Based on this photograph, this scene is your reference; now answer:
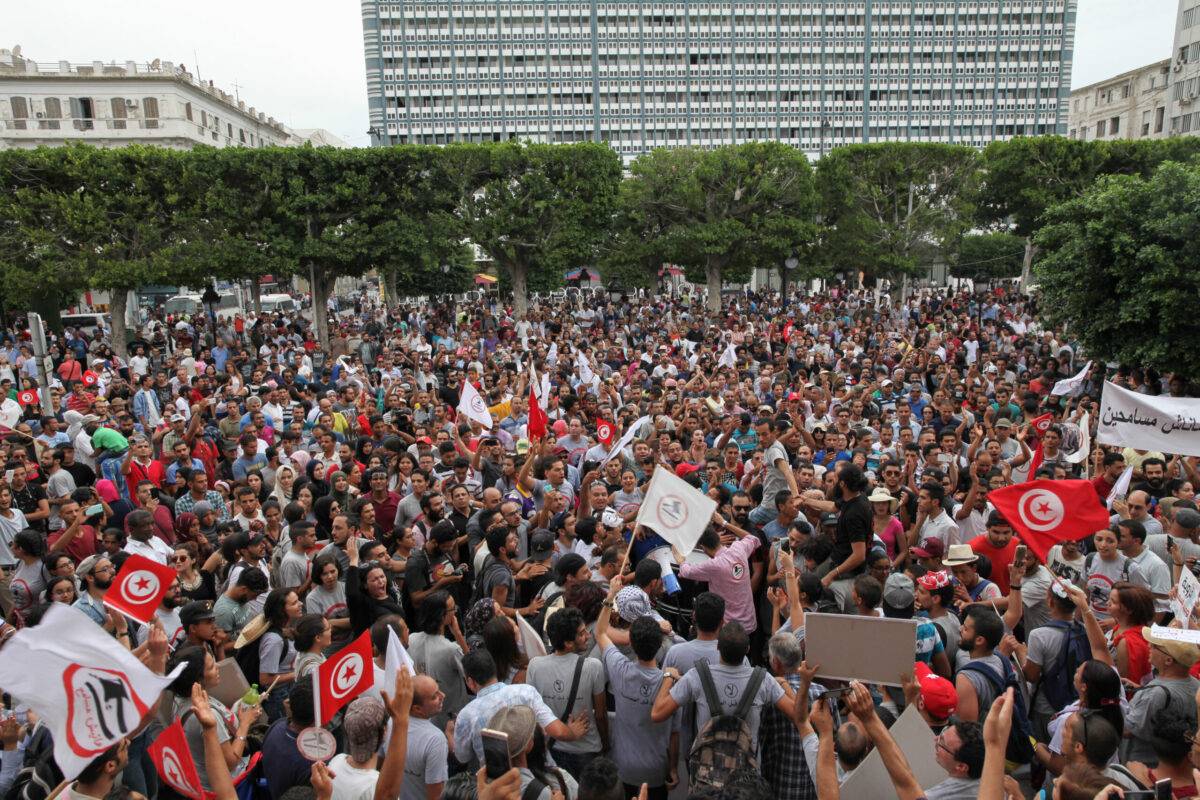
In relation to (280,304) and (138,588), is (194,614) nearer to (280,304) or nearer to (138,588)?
(138,588)

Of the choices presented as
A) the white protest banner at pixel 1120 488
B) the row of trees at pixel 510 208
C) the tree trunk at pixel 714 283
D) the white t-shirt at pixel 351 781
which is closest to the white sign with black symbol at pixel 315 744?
the white t-shirt at pixel 351 781

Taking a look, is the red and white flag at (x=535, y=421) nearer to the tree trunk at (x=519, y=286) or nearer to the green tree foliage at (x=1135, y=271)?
the green tree foliage at (x=1135, y=271)

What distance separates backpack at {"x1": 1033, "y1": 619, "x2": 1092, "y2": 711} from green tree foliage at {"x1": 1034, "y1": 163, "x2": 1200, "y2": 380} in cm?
1049

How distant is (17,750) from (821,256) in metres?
40.2

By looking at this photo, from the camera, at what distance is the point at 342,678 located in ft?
13.1

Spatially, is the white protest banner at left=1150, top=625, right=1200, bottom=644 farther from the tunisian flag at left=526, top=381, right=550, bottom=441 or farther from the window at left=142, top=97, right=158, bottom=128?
the window at left=142, top=97, right=158, bottom=128

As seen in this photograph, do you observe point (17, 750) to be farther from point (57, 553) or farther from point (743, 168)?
point (743, 168)

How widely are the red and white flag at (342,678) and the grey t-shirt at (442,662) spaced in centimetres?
58

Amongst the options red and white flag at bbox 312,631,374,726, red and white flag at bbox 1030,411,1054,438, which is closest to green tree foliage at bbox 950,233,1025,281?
red and white flag at bbox 1030,411,1054,438

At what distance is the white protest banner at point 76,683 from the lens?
318cm

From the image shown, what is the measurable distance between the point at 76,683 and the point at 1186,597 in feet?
18.2

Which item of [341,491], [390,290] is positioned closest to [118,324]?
[341,491]

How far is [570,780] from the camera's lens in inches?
143

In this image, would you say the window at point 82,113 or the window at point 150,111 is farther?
the window at point 150,111
